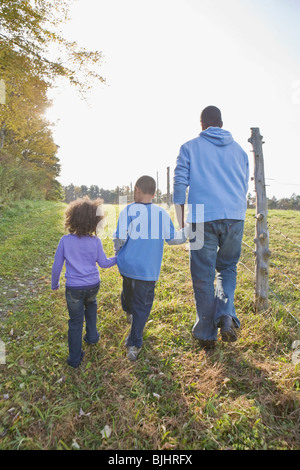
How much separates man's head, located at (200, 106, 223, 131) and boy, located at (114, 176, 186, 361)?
905 millimetres

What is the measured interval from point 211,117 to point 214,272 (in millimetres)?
1681

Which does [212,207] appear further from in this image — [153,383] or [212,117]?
[153,383]

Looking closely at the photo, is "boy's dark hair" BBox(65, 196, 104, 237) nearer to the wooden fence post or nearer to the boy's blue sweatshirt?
the boy's blue sweatshirt

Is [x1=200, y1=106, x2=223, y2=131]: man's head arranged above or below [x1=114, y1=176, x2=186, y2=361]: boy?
above

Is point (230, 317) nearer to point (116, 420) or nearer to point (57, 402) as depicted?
point (116, 420)

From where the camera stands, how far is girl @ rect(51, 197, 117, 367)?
248 cm

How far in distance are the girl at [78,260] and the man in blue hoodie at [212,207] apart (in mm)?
959

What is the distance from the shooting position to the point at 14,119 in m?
9.16

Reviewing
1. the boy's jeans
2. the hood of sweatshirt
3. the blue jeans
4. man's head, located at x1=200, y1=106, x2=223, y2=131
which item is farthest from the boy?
man's head, located at x1=200, y1=106, x2=223, y2=131

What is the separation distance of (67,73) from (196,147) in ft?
26.6

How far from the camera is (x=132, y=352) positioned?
2.72 m

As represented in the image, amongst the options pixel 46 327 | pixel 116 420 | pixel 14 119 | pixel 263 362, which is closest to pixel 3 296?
pixel 46 327

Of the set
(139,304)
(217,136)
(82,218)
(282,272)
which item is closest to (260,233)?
(282,272)

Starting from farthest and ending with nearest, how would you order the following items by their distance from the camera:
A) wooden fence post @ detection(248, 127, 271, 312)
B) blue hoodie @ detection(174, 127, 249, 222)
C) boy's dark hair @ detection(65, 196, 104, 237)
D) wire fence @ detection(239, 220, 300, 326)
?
wire fence @ detection(239, 220, 300, 326) → wooden fence post @ detection(248, 127, 271, 312) → blue hoodie @ detection(174, 127, 249, 222) → boy's dark hair @ detection(65, 196, 104, 237)
